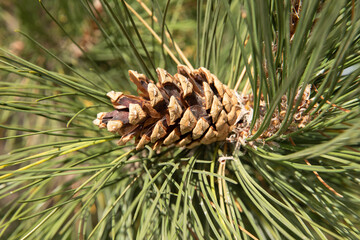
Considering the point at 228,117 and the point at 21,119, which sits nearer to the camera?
the point at 228,117

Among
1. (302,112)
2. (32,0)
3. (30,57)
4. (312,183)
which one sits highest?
(32,0)

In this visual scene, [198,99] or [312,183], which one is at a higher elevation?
[198,99]

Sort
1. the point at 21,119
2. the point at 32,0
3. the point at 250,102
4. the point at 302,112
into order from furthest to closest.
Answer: the point at 21,119 < the point at 32,0 < the point at 250,102 < the point at 302,112

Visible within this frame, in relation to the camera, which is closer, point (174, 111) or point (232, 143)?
point (174, 111)

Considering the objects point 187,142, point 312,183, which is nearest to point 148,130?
point 187,142

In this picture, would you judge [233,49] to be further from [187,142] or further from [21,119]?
[21,119]
